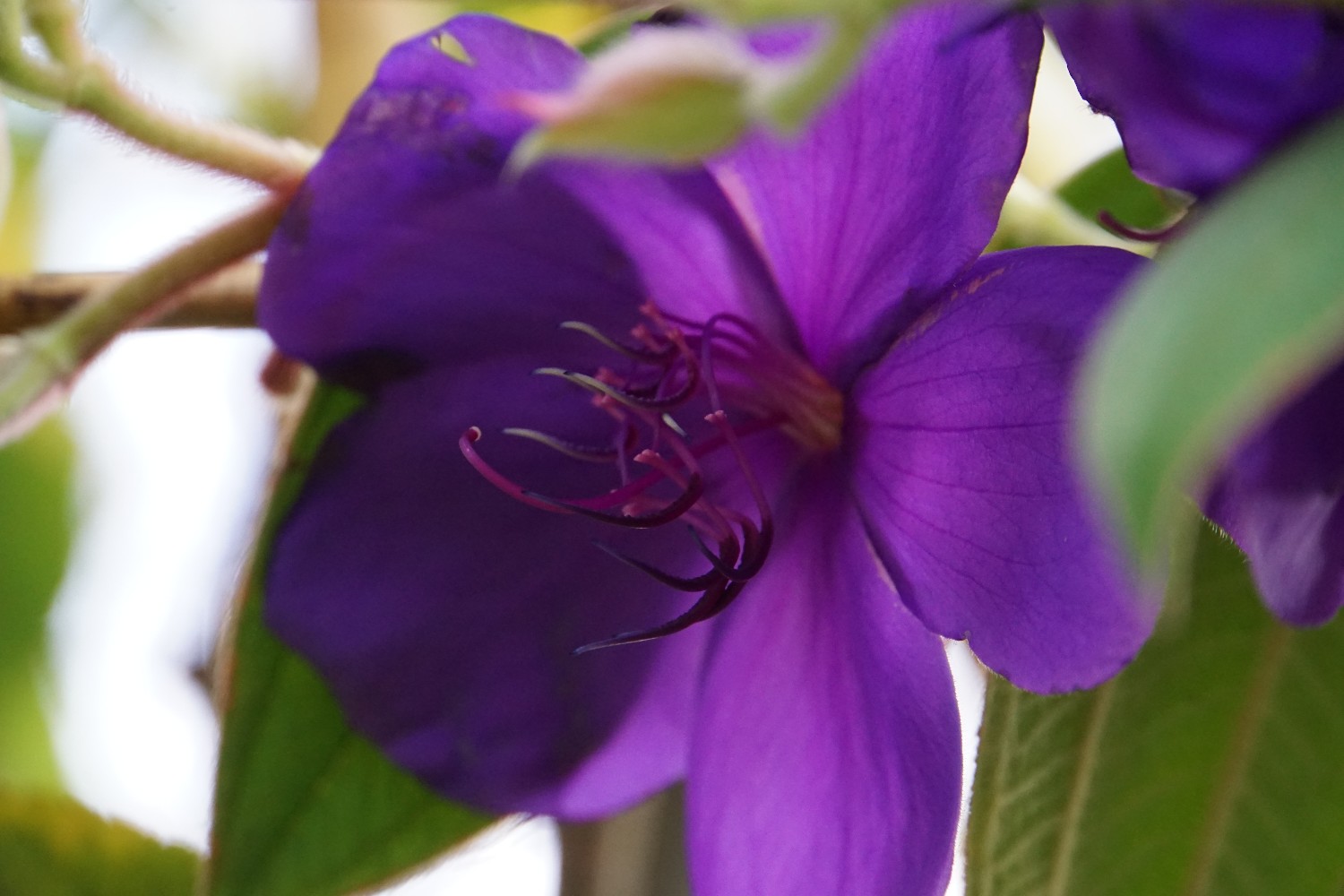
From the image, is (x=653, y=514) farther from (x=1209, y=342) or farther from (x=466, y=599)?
(x=1209, y=342)

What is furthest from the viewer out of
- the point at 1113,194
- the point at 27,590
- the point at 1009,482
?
the point at 27,590

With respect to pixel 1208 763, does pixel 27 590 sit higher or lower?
lower

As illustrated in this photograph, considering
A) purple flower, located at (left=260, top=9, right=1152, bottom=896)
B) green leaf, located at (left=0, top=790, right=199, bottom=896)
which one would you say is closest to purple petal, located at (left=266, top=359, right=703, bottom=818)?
purple flower, located at (left=260, top=9, right=1152, bottom=896)

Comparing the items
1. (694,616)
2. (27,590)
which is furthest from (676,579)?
(27,590)

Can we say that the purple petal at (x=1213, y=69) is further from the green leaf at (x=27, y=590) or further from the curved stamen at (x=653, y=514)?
the green leaf at (x=27, y=590)

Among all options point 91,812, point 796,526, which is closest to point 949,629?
point 796,526

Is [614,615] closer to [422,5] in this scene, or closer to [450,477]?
[450,477]

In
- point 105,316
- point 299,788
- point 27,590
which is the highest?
point 105,316

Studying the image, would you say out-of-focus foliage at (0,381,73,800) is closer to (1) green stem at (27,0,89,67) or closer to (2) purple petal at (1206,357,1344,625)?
(1) green stem at (27,0,89,67)
